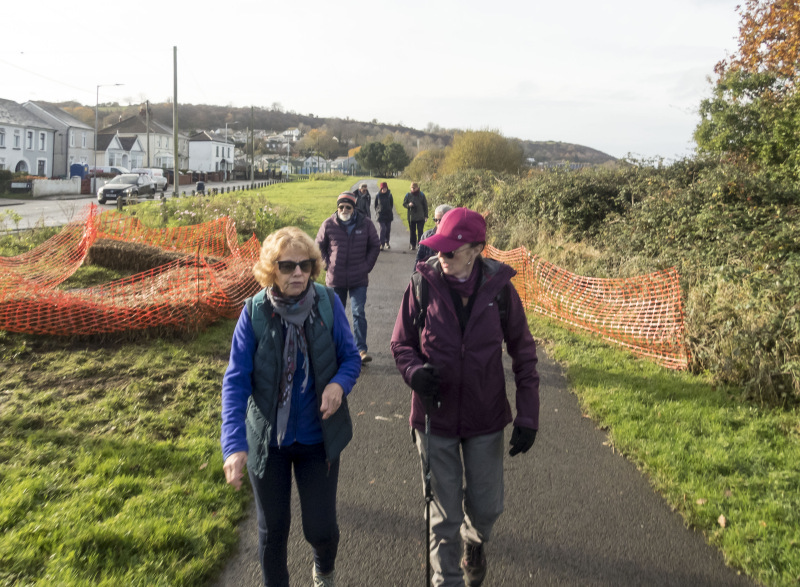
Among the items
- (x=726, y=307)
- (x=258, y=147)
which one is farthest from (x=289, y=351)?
(x=258, y=147)

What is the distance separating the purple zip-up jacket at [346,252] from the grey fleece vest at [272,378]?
13.7 ft

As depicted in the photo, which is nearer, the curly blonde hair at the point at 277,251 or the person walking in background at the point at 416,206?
the curly blonde hair at the point at 277,251

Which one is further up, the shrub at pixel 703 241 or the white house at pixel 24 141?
the white house at pixel 24 141

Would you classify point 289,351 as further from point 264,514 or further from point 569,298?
point 569,298

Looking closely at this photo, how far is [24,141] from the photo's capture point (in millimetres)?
57250

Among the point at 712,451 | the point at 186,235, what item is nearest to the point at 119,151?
the point at 186,235

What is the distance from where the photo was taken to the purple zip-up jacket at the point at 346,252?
7031mm

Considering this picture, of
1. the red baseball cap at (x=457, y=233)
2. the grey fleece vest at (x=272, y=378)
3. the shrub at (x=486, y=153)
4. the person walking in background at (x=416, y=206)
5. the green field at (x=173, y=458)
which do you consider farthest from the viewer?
the shrub at (x=486, y=153)

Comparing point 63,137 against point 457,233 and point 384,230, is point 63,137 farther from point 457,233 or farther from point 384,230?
point 457,233

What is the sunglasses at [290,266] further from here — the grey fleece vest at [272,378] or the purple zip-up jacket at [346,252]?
the purple zip-up jacket at [346,252]

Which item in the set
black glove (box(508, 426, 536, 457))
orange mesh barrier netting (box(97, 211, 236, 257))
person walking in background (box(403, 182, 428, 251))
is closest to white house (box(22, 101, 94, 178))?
orange mesh barrier netting (box(97, 211, 236, 257))

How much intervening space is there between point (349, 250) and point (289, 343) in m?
4.31

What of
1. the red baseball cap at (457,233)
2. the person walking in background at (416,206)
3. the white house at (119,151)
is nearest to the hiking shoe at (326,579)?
the red baseball cap at (457,233)

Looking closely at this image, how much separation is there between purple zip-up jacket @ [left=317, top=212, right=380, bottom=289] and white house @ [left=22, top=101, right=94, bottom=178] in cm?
6639
